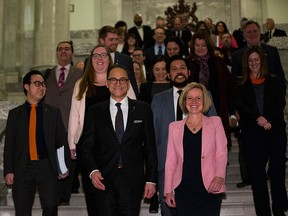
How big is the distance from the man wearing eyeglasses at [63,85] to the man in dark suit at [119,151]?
2.03m

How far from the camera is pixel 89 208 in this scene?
5430 mm

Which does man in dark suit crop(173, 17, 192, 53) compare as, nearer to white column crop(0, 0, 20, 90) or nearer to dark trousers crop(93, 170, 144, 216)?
white column crop(0, 0, 20, 90)

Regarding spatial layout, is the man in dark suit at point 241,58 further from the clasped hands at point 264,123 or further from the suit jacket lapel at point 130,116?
the suit jacket lapel at point 130,116

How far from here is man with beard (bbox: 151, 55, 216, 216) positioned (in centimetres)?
588

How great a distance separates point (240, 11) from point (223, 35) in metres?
7.12

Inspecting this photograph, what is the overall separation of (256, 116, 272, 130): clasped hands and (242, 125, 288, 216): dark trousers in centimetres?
8


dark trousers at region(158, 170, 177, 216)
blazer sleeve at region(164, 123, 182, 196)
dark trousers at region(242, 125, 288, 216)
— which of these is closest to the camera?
blazer sleeve at region(164, 123, 182, 196)

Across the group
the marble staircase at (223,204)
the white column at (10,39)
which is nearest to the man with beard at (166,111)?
the marble staircase at (223,204)

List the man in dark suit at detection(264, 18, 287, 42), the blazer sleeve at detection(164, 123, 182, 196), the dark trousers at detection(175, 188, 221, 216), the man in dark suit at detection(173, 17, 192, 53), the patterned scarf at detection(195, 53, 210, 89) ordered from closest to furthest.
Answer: the dark trousers at detection(175, 188, 221, 216)
the blazer sleeve at detection(164, 123, 182, 196)
the patterned scarf at detection(195, 53, 210, 89)
the man in dark suit at detection(173, 17, 192, 53)
the man in dark suit at detection(264, 18, 287, 42)

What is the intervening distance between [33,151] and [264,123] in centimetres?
269

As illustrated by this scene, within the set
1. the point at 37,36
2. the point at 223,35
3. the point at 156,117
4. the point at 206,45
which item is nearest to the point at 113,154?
the point at 156,117

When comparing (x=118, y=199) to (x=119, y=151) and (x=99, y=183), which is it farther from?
(x=119, y=151)

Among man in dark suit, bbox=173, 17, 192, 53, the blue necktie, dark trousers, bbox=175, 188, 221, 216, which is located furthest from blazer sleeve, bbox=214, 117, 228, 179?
man in dark suit, bbox=173, 17, 192, 53

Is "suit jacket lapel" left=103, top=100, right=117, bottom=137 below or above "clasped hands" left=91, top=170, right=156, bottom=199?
above
